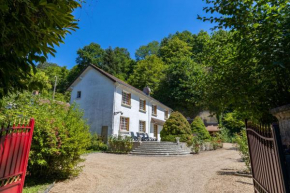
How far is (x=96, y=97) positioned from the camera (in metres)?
20.3

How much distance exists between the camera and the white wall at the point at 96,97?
757 inches

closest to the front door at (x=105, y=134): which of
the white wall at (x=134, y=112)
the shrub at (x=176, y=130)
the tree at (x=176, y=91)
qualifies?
the white wall at (x=134, y=112)

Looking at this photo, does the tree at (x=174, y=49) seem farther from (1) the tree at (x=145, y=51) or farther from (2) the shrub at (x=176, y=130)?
(2) the shrub at (x=176, y=130)

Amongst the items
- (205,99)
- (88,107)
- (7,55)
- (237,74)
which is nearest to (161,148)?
(88,107)

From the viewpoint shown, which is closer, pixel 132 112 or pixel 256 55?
pixel 256 55

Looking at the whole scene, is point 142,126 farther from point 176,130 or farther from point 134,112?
point 176,130

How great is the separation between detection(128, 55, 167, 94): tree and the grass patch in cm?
3589

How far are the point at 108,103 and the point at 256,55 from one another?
1712 cm

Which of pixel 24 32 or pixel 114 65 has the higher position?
pixel 114 65

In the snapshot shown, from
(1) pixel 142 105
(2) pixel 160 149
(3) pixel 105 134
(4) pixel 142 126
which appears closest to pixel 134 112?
(1) pixel 142 105

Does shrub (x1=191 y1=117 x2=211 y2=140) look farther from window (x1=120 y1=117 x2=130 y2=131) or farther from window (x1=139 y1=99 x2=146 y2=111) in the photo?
window (x1=120 y1=117 x2=130 y2=131)

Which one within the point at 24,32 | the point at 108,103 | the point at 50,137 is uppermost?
the point at 108,103

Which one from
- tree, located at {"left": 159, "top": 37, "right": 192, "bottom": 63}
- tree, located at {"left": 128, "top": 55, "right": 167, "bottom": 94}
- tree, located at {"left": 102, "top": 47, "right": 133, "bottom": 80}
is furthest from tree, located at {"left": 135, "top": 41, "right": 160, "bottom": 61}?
tree, located at {"left": 128, "top": 55, "right": 167, "bottom": 94}

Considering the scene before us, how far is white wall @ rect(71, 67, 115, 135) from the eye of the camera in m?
19.2
